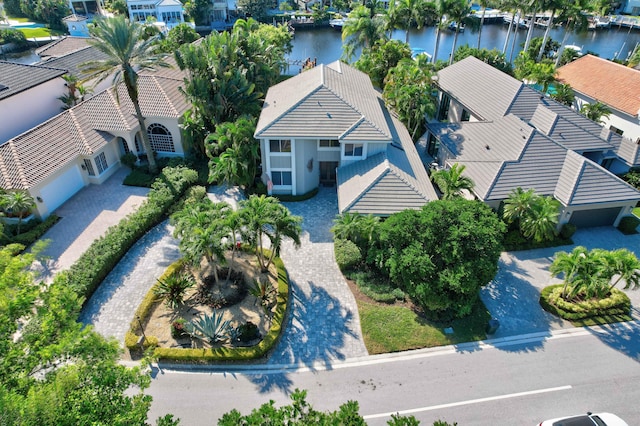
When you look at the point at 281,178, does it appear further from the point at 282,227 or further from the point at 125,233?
the point at 125,233

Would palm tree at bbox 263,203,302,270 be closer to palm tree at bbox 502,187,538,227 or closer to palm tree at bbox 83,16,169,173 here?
palm tree at bbox 502,187,538,227

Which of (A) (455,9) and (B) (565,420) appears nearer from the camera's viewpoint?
(B) (565,420)

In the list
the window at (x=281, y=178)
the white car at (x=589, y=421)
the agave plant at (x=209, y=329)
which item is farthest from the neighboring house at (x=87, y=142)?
the white car at (x=589, y=421)

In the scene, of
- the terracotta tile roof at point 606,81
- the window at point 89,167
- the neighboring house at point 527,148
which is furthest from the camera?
the terracotta tile roof at point 606,81

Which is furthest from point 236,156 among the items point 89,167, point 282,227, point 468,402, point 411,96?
point 468,402

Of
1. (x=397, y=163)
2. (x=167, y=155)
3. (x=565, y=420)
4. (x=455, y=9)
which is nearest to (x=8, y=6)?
(x=167, y=155)

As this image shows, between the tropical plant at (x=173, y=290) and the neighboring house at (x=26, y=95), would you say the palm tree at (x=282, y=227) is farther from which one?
the neighboring house at (x=26, y=95)

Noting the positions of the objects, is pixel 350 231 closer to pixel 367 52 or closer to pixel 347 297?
pixel 347 297
